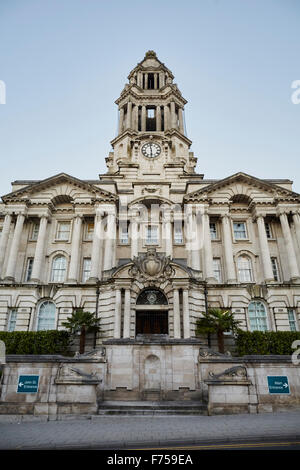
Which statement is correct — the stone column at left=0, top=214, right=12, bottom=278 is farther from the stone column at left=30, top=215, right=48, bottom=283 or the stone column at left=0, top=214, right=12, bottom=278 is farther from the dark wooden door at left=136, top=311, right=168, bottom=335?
the dark wooden door at left=136, top=311, right=168, bottom=335

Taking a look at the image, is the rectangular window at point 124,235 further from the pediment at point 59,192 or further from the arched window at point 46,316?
the arched window at point 46,316

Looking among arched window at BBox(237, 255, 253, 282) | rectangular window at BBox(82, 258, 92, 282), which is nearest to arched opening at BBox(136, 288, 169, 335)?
rectangular window at BBox(82, 258, 92, 282)

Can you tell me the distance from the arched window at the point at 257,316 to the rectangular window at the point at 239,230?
280 inches

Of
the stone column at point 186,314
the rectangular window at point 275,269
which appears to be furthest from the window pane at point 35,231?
the rectangular window at point 275,269

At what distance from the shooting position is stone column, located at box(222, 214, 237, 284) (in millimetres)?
26498

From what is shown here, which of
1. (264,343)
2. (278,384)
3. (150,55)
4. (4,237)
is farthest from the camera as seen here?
(150,55)

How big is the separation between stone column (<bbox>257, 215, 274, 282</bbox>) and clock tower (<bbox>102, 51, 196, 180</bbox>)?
1087cm

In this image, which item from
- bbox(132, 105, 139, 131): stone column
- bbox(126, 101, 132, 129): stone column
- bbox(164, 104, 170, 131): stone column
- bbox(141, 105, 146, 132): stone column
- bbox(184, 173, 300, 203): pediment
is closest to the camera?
bbox(184, 173, 300, 203): pediment

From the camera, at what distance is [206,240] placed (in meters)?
27.5

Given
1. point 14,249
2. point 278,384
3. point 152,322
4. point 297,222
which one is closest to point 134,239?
point 152,322

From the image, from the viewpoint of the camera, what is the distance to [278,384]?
13.3 m

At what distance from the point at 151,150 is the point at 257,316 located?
75.0ft

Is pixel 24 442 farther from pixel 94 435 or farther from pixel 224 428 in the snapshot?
pixel 224 428

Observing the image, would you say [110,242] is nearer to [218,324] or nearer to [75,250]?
[75,250]
